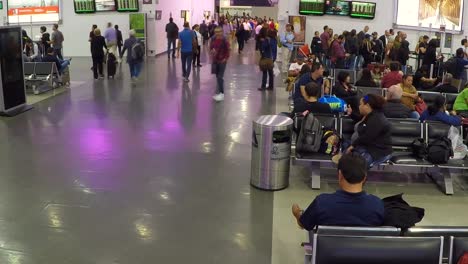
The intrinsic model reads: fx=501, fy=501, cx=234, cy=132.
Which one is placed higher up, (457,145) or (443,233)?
(443,233)

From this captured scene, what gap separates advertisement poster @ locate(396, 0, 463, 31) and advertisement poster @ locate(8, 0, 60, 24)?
15.6 m

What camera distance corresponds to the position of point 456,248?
317 cm

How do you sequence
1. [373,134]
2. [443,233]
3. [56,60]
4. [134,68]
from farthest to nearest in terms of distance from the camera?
[134,68], [56,60], [373,134], [443,233]

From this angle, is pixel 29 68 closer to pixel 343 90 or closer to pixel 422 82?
pixel 343 90

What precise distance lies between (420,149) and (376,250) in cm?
365

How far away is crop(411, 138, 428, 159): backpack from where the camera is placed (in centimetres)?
633

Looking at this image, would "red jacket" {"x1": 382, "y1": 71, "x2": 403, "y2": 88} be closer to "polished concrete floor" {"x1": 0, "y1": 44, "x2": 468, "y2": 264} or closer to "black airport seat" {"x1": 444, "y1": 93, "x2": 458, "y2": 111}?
"black airport seat" {"x1": 444, "y1": 93, "x2": 458, "y2": 111}

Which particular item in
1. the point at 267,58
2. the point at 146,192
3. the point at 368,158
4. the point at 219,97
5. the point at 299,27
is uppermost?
the point at 299,27

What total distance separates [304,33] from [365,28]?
2.46m

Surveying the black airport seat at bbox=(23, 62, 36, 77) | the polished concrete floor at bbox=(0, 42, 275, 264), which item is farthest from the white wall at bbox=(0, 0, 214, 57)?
the polished concrete floor at bbox=(0, 42, 275, 264)

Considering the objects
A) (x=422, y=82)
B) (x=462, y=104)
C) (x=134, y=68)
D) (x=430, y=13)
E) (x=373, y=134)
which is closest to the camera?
(x=373, y=134)

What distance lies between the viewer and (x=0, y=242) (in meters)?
4.77

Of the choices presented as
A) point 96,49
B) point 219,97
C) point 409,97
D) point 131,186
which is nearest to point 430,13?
point 219,97

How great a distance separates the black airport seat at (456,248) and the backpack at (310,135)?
3.19 metres
